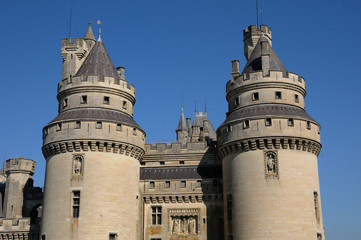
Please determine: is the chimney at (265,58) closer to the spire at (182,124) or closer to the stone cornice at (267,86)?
the stone cornice at (267,86)

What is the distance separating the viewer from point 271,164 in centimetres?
3684

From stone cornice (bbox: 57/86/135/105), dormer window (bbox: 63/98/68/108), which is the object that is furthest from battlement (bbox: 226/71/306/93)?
dormer window (bbox: 63/98/68/108)

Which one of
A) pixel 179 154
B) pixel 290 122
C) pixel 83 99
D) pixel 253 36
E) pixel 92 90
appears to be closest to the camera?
pixel 290 122

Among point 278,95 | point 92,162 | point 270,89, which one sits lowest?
point 92,162

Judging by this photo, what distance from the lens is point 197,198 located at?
41625mm

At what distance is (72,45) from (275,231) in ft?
88.0

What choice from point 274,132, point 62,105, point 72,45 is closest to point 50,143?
point 62,105

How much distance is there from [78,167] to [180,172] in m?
9.51

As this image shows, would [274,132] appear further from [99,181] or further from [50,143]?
[50,143]

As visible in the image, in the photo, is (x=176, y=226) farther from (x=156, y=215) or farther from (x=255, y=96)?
(x=255, y=96)

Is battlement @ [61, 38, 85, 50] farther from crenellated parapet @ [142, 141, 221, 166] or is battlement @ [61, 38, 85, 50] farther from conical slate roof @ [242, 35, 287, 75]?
conical slate roof @ [242, 35, 287, 75]

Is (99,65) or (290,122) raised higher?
(99,65)

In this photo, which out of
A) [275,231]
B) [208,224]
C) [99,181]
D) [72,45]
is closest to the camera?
[275,231]

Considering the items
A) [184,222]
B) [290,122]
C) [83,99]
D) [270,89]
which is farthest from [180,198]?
[270,89]
